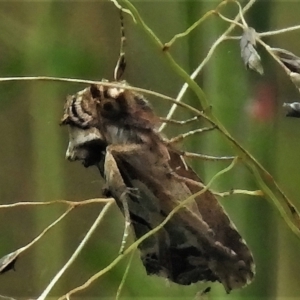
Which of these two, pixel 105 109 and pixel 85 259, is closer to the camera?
pixel 105 109

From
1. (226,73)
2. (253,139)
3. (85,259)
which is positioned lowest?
(85,259)

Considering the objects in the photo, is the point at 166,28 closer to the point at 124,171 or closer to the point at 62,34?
the point at 62,34

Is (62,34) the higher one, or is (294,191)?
(62,34)

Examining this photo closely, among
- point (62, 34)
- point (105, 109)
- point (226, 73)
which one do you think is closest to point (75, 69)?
point (62, 34)

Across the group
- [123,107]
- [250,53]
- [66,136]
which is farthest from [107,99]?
[66,136]

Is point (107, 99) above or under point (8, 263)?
above

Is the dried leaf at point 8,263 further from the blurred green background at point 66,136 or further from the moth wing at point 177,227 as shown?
the blurred green background at point 66,136

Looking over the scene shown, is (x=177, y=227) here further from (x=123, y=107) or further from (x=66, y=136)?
(x=66, y=136)
